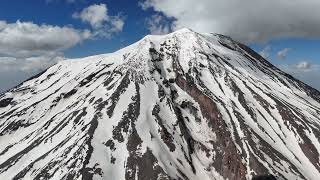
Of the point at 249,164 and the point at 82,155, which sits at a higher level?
the point at 82,155

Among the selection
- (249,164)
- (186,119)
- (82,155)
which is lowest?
(249,164)

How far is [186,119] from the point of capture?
652ft

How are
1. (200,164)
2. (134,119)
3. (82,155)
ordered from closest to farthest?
(82,155), (200,164), (134,119)

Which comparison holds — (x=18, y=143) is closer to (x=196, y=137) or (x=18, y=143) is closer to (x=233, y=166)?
(x=196, y=137)

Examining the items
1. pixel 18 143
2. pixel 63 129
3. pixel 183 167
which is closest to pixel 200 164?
pixel 183 167

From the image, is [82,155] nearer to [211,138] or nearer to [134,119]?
[134,119]

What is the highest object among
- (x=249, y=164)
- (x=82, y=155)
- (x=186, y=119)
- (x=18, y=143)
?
(x=18, y=143)

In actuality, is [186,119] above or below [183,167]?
above

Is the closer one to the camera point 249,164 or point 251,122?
point 249,164

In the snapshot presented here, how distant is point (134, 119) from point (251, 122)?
51.3m

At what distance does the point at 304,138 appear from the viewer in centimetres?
19100

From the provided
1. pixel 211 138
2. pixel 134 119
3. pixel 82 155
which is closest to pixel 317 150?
pixel 211 138

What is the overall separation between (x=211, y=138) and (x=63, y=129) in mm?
62376

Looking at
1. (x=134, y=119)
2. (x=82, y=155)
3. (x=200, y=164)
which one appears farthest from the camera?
(x=134, y=119)
